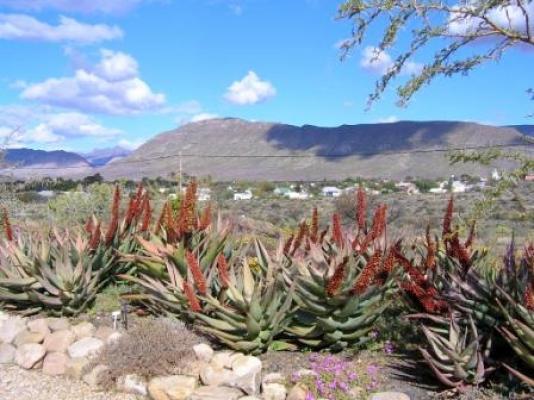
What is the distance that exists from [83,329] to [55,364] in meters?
0.54

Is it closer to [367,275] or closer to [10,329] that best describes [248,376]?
[367,275]

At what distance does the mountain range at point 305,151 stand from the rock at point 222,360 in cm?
3967

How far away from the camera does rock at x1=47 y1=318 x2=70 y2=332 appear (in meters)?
7.50

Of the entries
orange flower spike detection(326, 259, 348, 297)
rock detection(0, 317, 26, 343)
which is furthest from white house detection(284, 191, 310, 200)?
orange flower spike detection(326, 259, 348, 297)

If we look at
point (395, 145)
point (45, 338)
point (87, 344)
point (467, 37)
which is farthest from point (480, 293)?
point (395, 145)

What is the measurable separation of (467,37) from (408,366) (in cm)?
358

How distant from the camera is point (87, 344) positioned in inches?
274

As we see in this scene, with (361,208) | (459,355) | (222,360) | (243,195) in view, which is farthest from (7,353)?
(243,195)

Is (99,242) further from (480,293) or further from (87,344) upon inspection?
(480,293)

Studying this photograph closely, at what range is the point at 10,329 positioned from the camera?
7652 millimetres

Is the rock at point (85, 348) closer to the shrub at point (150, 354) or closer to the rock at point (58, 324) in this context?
the shrub at point (150, 354)

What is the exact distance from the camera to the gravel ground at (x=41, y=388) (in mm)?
6227

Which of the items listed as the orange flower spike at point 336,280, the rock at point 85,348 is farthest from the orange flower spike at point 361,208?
the rock at point 85,348

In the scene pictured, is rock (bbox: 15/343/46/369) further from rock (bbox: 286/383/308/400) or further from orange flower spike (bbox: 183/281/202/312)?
rock (bbox: 286/383/308/400)
